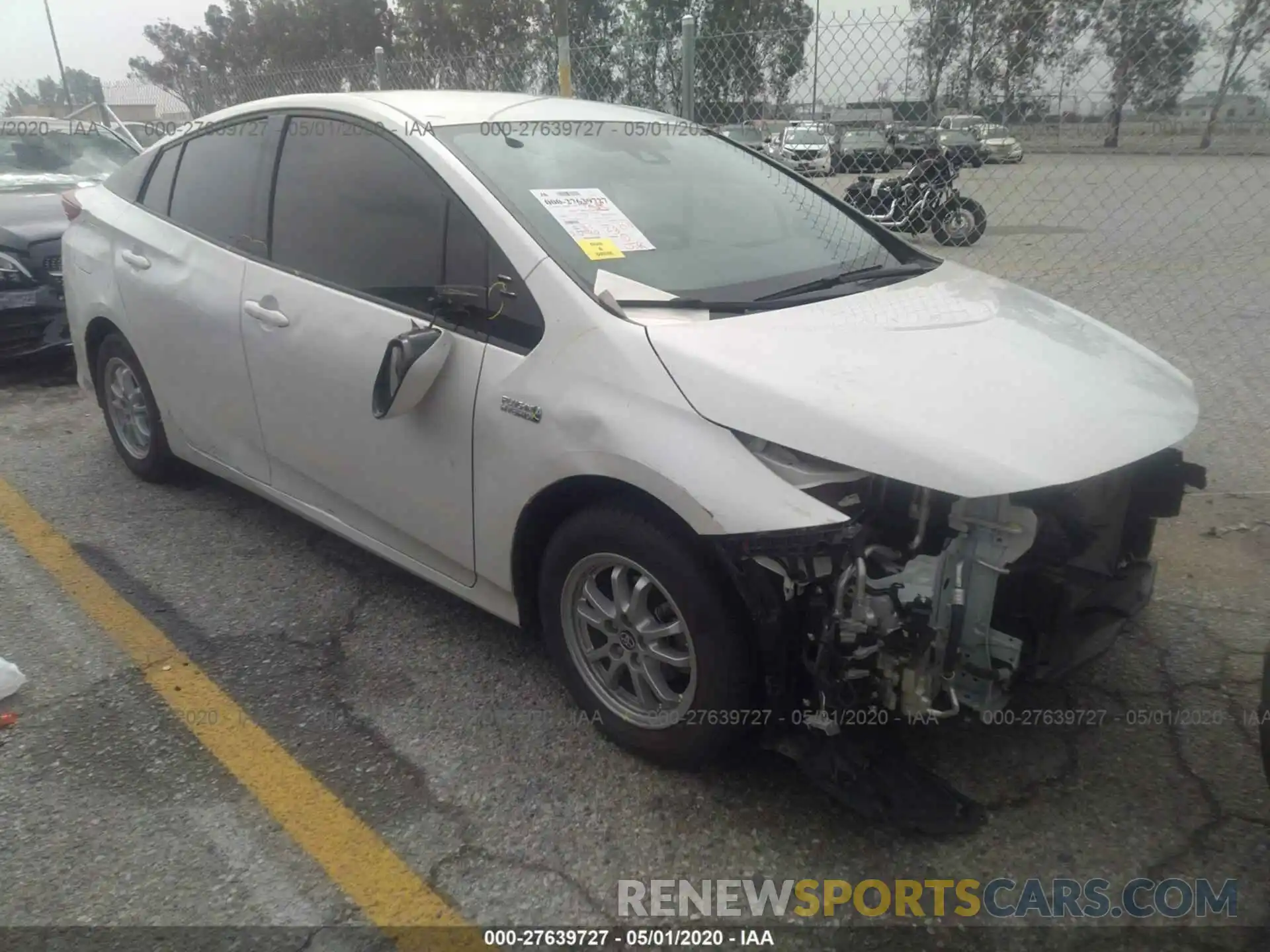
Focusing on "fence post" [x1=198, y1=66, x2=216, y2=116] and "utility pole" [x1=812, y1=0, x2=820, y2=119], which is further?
"fence post" [x1=198, y1=66, x2=216, y2=116]

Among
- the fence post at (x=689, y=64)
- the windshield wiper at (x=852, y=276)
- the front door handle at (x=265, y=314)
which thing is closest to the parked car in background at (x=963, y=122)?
the fence post at (x=689, y=64)

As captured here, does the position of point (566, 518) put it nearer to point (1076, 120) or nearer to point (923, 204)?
point (1076, 120)

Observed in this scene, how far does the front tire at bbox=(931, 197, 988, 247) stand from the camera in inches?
243

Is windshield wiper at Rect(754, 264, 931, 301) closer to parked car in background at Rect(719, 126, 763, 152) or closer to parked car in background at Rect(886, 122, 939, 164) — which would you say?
parked car in background at Rect(886, 122, 939, 164)

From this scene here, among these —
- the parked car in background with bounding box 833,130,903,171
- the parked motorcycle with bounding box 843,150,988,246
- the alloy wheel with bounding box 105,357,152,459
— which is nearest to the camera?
the alloy wheel with bounding box 105,357,152,459

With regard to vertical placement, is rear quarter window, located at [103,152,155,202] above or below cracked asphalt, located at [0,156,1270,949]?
above

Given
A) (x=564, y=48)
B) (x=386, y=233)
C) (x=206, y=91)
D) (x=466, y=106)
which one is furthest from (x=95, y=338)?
(x=206, y=91)

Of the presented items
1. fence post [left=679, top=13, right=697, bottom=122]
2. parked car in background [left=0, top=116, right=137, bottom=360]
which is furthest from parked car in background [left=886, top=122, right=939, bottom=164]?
parked car in background [left=0, top=116, right=137, bottom=360]

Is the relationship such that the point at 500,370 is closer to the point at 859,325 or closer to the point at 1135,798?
the point at 859,325

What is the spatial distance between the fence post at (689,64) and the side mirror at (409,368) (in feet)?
10.0

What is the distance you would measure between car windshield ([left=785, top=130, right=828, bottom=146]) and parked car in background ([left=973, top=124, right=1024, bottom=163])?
1008mm

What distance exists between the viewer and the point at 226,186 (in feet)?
11.9

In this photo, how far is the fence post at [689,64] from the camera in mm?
5223

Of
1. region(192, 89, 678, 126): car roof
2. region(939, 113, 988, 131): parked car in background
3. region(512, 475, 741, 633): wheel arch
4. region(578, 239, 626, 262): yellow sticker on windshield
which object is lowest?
region(512, 475, 741, 633): wheel arch
